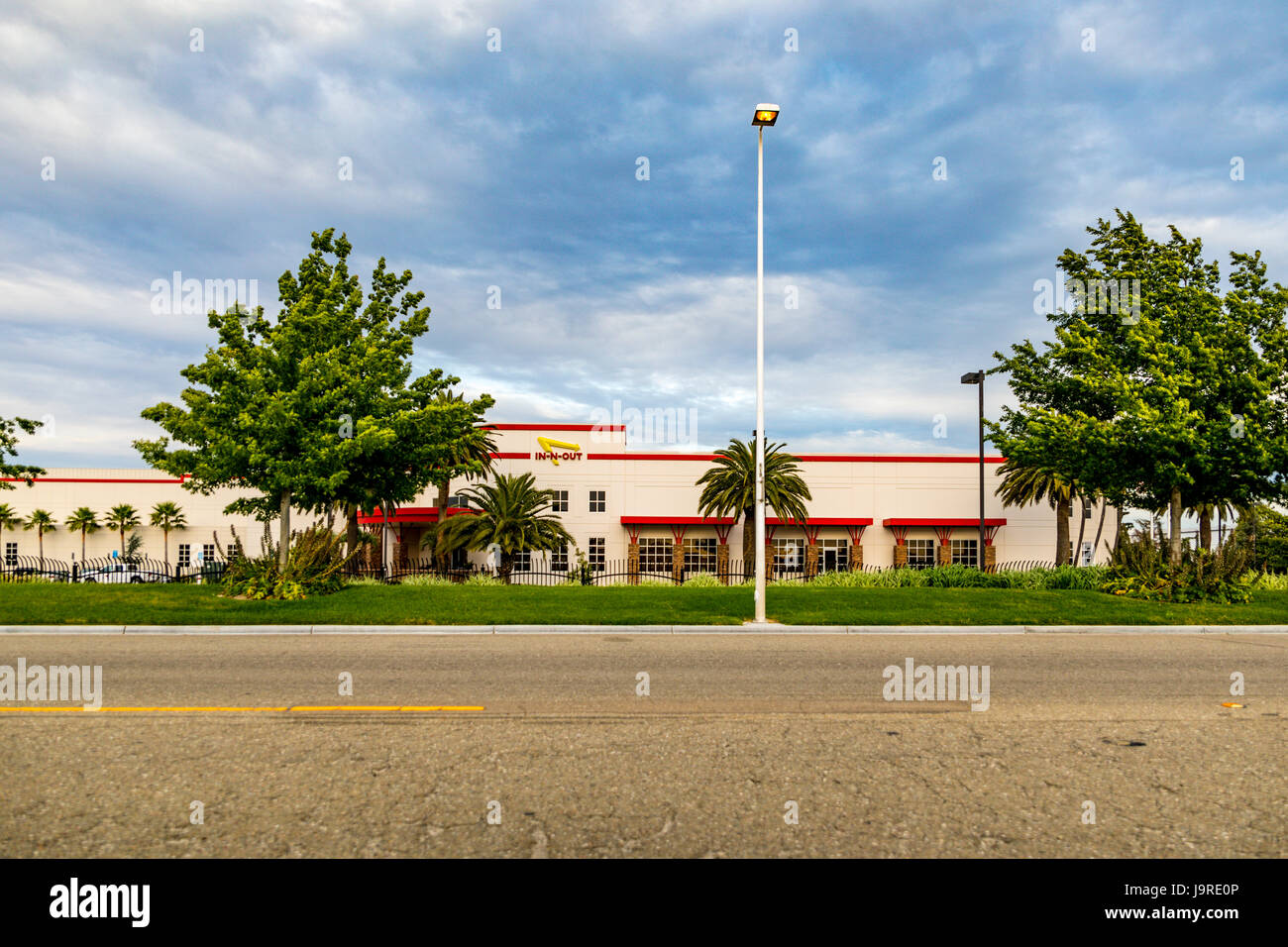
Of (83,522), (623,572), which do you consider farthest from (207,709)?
(83,522)

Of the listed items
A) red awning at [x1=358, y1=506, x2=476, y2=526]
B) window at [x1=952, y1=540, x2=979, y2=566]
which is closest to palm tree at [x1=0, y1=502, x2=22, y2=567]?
red awning at [x1=358, y1=506, x2=476, y2=526]

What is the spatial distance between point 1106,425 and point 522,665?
18.8 meters

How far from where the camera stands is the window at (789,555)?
39.5 meters

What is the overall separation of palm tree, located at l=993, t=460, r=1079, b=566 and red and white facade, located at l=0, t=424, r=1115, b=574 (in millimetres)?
1522

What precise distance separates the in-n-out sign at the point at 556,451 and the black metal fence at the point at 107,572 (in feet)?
49.0

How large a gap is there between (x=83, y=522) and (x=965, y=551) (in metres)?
53.4

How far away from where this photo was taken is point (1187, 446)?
2066 centimetres

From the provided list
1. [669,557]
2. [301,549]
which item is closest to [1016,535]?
[669,557]

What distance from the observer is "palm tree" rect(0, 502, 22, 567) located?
168 ft

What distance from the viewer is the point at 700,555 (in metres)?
38.9

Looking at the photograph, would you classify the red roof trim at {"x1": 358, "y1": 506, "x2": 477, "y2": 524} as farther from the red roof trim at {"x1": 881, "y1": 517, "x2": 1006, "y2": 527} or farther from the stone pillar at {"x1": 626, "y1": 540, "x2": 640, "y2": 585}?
the red roof trim at {"x1": 881, "y1": 517, "x2": 1006, "y2": 527}

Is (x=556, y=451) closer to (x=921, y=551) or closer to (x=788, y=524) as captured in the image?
(x=788, y=524)

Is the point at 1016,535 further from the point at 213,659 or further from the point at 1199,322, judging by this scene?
the point at 213,659
